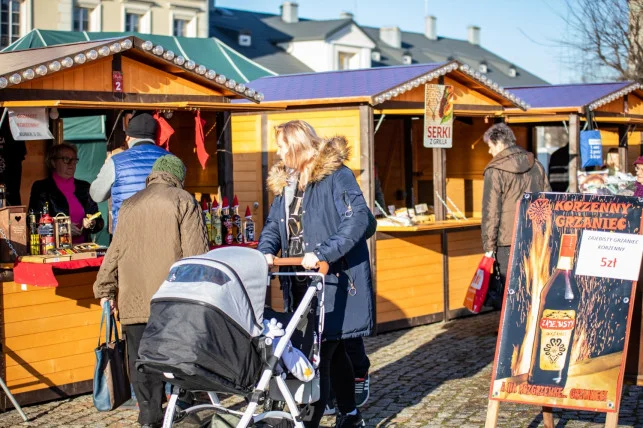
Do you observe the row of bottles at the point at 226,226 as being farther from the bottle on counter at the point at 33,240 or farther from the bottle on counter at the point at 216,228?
the bottle on counter at the point at 33,240

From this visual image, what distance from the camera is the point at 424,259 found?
1066 centimetres

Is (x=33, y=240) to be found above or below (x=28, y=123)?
below

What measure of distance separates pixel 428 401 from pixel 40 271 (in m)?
2.79

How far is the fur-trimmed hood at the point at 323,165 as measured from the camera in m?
5.77

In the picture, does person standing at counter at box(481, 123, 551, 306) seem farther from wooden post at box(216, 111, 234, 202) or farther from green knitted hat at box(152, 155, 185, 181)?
→ green knitted hat at box(152, 155, 185, 181)

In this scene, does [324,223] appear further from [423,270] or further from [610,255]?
[423,270]

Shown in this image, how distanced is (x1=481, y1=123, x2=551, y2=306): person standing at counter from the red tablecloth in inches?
141

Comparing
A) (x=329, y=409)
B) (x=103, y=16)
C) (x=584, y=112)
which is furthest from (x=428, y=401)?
(x=103, y=16)

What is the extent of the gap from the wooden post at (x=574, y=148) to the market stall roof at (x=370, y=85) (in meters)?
1.33

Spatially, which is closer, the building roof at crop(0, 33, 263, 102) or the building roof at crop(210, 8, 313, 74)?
the building roof at crop(0, 33, 263, 102)

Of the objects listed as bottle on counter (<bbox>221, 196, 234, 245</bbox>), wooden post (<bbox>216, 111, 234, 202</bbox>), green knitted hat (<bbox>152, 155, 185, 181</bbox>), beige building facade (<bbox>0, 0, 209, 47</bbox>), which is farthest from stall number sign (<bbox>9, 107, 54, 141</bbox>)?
beige building facade (<bbox>0, 0, 209, 47</bbox>)

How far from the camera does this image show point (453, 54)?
5478cm

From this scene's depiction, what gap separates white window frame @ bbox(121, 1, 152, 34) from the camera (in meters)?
34.7

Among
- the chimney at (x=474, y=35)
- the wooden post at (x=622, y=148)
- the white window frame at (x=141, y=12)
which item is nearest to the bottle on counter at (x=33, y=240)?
the wooden post at (x=622, y=148)
